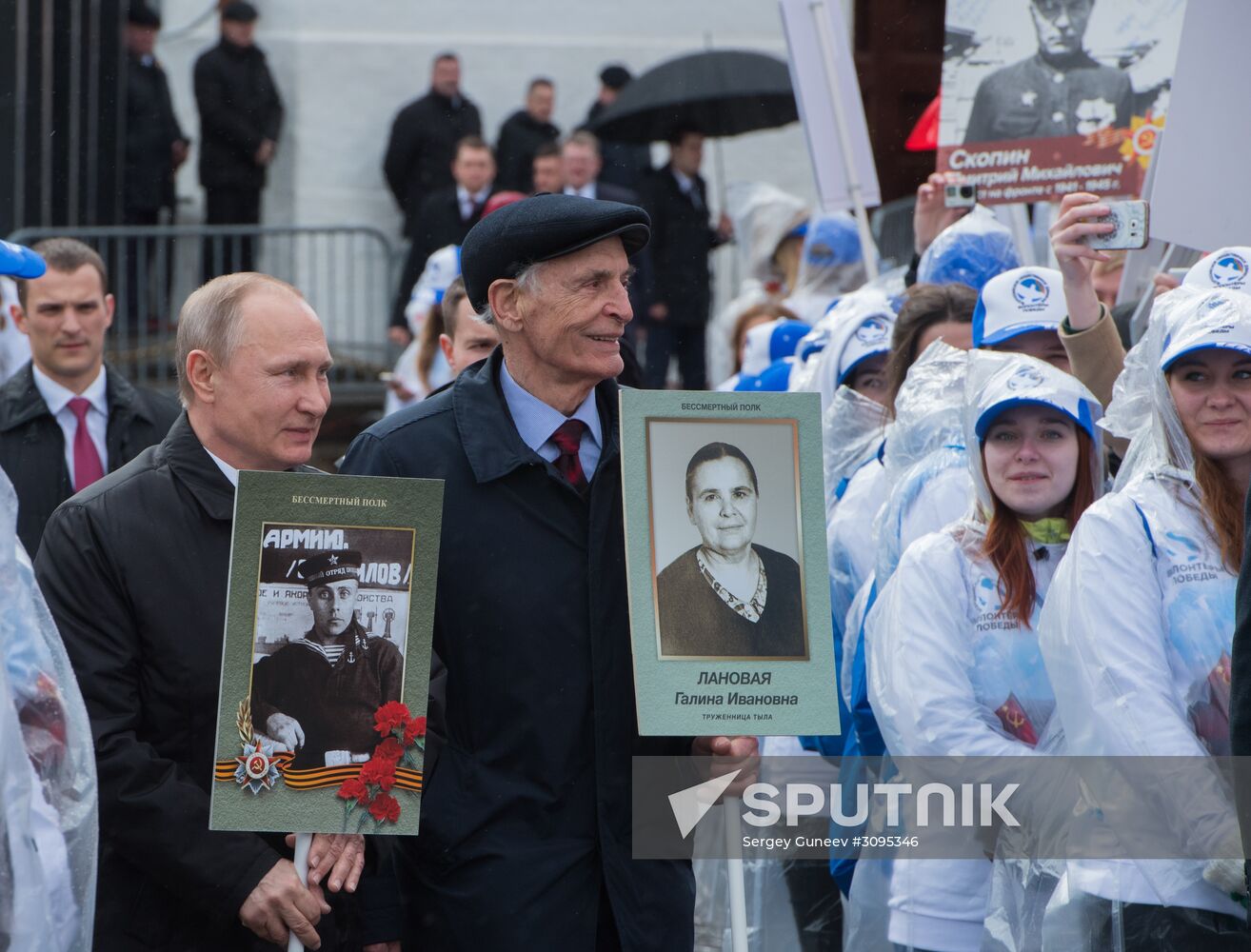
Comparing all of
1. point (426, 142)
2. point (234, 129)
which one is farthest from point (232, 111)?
point (426, 142)

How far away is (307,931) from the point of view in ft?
10.4

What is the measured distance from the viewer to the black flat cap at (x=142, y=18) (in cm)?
1234

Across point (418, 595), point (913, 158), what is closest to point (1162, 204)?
point (418, 595)

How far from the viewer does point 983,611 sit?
3.93 metres

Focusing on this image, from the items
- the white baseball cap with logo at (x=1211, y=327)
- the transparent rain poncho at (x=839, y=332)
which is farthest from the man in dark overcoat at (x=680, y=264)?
the white baseball cap with logo at (x=1211, y=327)

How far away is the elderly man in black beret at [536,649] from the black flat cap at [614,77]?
971 centimetres

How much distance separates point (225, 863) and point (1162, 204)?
122 inches

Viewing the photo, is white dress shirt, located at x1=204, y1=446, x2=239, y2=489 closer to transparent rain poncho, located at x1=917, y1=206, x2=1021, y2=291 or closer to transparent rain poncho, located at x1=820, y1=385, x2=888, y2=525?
transparent rain poncho, located at x1=820, y1=385, x2=888, y2=525

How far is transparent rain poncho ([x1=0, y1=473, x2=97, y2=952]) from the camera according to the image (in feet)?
9.04

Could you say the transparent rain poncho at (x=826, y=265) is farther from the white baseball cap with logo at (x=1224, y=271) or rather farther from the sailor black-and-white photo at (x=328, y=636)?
the sailor black-and-white photo at (x=328, y=636)

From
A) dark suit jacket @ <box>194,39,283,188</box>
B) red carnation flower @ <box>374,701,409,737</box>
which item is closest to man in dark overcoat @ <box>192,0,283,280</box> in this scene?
dark suit jacket @ <box>194,39,283,188</box>

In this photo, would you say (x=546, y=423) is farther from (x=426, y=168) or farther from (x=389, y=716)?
(x=426, y=168)

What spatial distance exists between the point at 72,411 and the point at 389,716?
130 inches

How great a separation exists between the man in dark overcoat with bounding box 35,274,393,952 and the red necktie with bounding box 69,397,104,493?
2.52 m
